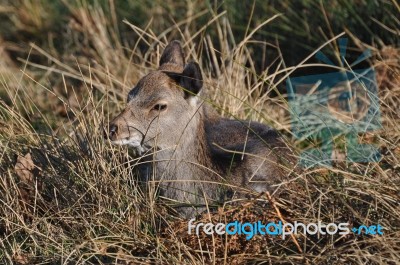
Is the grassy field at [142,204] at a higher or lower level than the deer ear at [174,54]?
lower

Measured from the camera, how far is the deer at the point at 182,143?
5.79 meters

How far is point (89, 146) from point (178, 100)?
68 cm

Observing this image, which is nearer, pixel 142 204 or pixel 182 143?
pixel 142 204

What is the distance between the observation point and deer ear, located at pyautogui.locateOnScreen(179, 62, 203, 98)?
588cm

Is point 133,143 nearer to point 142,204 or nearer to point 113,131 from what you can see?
point 113,131

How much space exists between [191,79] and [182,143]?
44 centimetres

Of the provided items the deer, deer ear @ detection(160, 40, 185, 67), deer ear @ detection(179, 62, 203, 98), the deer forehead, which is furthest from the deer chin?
deer ear @ detection(160, 40, 185, 67)

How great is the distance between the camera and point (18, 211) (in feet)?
18.4

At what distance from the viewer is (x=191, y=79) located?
19.7ft

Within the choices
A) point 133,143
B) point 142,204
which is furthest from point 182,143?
point 142,204

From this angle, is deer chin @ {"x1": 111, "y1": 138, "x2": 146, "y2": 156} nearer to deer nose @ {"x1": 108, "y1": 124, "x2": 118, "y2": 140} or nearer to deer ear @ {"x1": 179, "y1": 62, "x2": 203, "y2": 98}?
deer nose @ {"x1": 108, "y1": 124, "x2": 118, "y2": 140}

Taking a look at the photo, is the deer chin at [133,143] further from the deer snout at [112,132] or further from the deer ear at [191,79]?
the deer ear at [191,79]

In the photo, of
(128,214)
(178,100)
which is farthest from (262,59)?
(128,214)

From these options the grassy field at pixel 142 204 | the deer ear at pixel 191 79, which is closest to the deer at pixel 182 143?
the deer ear at pixel 191 79
